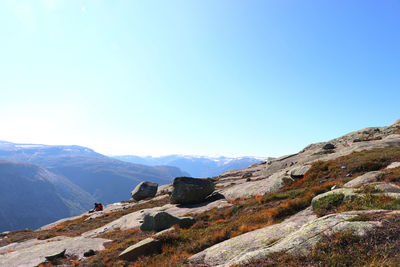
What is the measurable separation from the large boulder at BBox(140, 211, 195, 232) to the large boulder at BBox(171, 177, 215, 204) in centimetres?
869

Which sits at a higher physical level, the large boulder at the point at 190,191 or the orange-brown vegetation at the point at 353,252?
the orange-brown vegetation at the point at 353,252

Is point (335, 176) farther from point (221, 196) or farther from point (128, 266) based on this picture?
point (128, 266)

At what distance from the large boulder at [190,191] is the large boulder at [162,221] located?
8.69 meters

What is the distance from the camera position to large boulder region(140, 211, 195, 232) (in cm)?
1688

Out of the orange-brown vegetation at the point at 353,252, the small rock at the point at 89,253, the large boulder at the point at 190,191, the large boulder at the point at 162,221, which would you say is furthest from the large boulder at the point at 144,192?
the orange-brown vegetation at the point at 353,252

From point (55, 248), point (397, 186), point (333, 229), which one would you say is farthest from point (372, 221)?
point (55, 248)

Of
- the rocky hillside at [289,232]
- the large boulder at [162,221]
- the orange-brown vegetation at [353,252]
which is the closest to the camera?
the orange-brown vegetation at [353,252]

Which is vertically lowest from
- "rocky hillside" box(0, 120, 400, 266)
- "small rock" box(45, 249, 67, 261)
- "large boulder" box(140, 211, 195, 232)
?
"small rock" box(45, 249, 67, 261)

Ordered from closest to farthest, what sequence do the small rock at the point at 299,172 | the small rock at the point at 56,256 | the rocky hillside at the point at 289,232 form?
1. the rocky hillside at the point at 289,232
2. the small rock at the point at 56,256
3. the small rock at the point at 299,172

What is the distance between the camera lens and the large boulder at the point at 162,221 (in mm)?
16880

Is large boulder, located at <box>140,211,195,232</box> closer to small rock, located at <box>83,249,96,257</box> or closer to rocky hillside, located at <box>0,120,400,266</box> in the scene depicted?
rocky hillside, located at <box>0,120,400,266</box>

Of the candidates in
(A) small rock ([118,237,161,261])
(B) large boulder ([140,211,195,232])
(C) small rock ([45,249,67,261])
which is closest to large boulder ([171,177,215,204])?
(B) large boulder ([140,211,195,232])

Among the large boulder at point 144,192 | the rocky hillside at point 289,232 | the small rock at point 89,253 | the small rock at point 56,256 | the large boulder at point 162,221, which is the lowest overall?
the large boulder at point 144,192

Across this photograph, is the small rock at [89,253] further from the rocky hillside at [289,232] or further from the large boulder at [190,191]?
the large boulder at [190,191]
